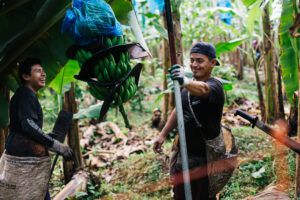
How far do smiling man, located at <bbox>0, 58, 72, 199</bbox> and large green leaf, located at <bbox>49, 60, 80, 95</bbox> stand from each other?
1.38 ft

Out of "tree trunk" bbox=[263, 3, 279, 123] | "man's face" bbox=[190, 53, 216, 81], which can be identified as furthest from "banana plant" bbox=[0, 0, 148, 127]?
"tree trunk" bbox=[263, 3, 279, 123]

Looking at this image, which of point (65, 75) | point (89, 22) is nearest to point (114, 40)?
point (89, 22)

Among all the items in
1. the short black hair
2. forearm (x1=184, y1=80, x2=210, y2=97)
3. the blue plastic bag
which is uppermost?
the blue plastic bag

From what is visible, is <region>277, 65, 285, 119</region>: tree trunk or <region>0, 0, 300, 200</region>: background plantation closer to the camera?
<region>0, 0, 300, 200</region>: background plantation

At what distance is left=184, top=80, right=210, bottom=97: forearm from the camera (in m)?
1.96

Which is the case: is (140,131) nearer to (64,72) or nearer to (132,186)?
(132,186)

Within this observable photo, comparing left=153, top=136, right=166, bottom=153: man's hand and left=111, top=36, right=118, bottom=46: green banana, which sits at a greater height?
left=111, top=36, right=118, bottom=46: green banana

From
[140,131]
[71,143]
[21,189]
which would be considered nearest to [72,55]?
[21,189]

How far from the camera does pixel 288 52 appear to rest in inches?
111

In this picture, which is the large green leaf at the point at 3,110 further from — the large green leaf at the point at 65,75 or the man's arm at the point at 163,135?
the man's arm at the point at 163,135

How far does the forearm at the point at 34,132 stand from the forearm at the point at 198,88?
107 cm

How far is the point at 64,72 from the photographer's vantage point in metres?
3.03

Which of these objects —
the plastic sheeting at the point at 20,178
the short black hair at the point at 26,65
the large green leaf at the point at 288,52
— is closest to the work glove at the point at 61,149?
the plastic sheeting at the point at 20,178

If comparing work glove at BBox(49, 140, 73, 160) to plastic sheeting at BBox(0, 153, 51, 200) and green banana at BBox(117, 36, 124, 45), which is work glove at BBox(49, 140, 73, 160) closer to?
plastic sheeting at BBox(0, 153, 51, 200)
